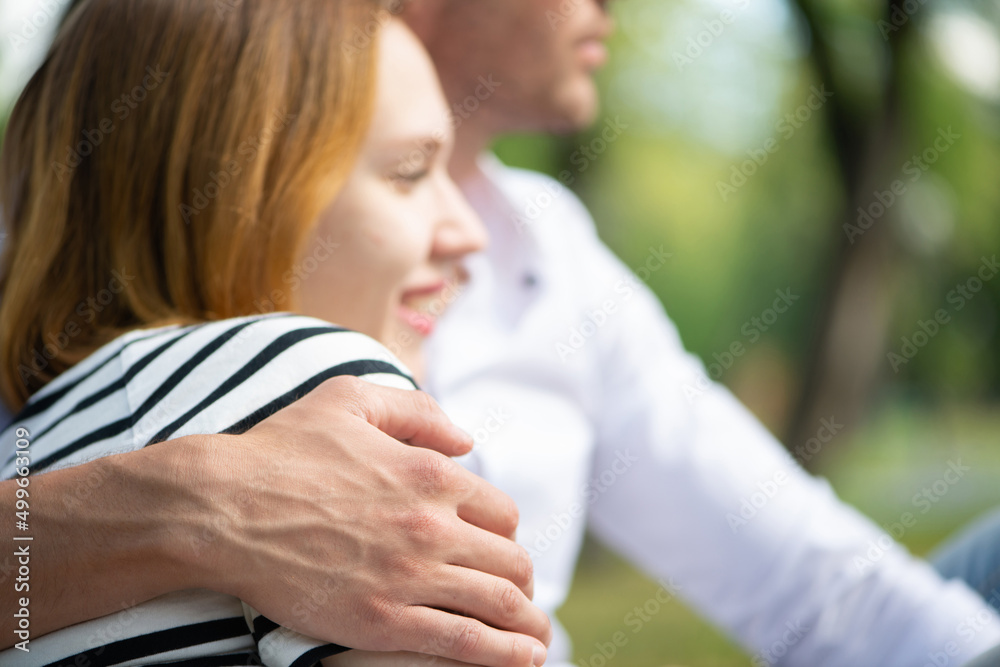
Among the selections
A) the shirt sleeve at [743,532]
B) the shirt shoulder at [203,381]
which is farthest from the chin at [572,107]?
the shirt shoulder at [203,381]

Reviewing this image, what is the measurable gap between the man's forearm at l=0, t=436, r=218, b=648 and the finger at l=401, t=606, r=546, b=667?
23 centimetres

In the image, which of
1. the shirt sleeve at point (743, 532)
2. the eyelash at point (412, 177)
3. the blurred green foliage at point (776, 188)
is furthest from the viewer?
the blurred green foliage at point (776, 188)

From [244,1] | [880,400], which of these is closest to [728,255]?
[880,400]

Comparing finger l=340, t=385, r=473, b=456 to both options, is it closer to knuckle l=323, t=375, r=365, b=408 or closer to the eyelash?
knuckle l=323, t=375, r=365, b=408

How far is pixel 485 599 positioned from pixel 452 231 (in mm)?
742

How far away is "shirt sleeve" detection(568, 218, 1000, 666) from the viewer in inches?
66.0

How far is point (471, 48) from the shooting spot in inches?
74.3

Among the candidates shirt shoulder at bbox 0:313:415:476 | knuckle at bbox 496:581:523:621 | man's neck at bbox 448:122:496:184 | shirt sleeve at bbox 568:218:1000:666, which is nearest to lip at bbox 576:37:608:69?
man's neck at bbox 448:122:496:184

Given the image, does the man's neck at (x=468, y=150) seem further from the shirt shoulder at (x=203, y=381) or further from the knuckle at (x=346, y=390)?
the knuckle at (x=346, y=390)

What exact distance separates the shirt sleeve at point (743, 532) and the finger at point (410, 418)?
39.1 inches

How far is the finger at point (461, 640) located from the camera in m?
0.88

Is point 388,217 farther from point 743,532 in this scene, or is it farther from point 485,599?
point 743,532

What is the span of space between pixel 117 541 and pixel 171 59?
2.46ft

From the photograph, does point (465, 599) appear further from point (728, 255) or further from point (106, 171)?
point (728, 255)
